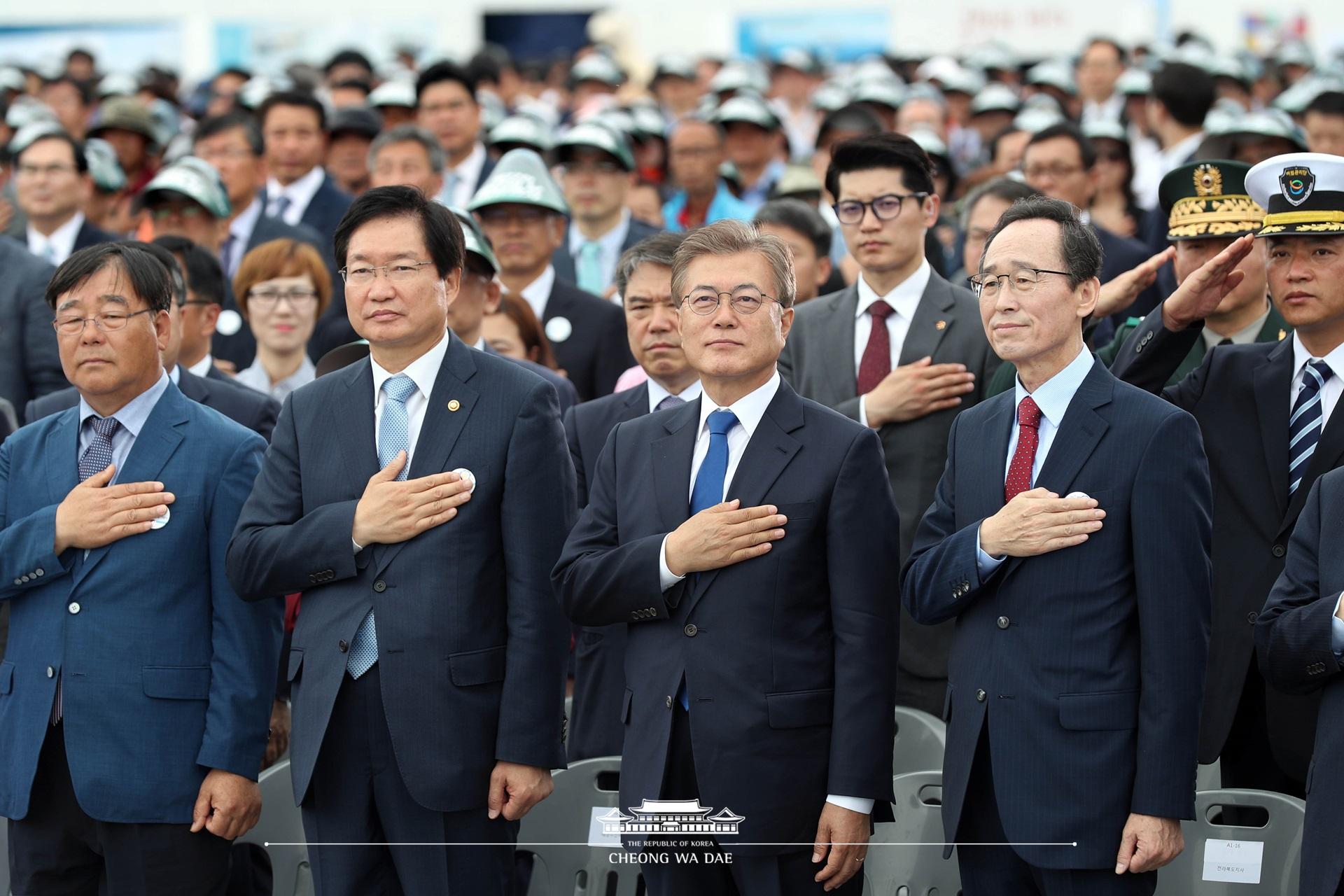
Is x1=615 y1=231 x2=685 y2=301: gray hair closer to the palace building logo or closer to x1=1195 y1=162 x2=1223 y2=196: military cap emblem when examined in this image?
x1=1195 y1=162 x2=1223 y2=196: military cap emblem

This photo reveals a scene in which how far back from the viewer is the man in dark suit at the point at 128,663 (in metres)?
4.32

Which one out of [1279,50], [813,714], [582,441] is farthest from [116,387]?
[1279,50]

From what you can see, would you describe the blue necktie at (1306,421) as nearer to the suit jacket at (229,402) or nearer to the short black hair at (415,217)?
the short black hair at (415,217)

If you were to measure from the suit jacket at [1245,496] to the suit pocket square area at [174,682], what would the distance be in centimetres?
258

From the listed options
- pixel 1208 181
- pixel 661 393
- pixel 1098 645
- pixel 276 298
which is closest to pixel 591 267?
pixel 276 298

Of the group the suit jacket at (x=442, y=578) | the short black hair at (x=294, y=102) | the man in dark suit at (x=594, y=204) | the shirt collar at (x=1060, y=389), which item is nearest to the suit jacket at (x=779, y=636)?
the suit jacket at (x=442, y=578)

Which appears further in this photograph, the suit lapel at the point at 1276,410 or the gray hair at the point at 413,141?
the gray hair at the point at 413,141

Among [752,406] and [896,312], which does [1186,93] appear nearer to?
[896,312]

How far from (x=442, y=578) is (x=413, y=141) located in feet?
15.1

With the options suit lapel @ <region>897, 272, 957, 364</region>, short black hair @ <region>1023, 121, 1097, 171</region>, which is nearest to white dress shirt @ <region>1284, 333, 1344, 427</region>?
suit lapel @ <region>897, 272, 957, 364</region>

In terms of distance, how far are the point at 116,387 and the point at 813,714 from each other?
1995 mm

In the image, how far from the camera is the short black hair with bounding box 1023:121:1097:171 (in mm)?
7781

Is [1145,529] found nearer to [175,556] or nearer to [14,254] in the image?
[175,556]

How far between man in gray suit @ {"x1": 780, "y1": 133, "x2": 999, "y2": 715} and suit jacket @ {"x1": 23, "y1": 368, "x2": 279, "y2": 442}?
1.62 meters
